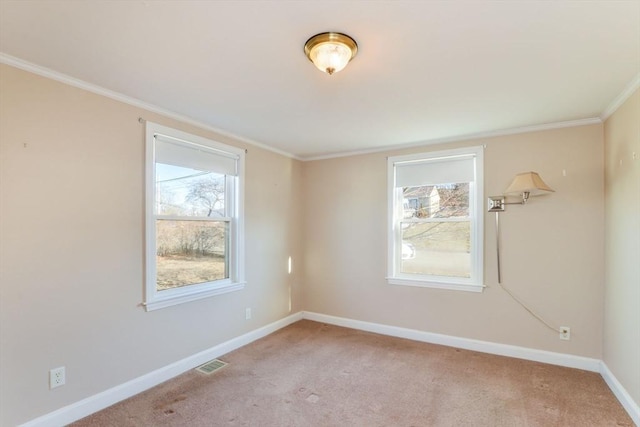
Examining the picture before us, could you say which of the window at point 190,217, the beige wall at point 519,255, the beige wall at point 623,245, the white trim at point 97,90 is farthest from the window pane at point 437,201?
the white trim at point 97,90

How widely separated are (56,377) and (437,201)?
3831 mm

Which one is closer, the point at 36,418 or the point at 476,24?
the point at 476,24

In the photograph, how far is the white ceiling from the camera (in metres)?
1.54

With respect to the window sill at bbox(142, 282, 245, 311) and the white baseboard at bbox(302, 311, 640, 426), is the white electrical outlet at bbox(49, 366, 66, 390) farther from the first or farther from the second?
the white baseboard at bbox(302, 311, 640, 426)

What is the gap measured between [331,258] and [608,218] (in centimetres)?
299

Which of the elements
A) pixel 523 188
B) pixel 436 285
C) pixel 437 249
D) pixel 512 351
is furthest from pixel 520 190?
pixel 512 351

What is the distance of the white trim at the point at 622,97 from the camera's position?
7.36ft

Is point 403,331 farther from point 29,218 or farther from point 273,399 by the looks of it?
point 29,218

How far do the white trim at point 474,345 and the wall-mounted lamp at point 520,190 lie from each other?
Answer: 729mm

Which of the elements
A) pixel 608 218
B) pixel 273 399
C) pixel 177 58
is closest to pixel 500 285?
pixel 608 218

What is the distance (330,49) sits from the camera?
69.3 inches

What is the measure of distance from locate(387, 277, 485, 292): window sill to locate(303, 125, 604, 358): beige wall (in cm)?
6

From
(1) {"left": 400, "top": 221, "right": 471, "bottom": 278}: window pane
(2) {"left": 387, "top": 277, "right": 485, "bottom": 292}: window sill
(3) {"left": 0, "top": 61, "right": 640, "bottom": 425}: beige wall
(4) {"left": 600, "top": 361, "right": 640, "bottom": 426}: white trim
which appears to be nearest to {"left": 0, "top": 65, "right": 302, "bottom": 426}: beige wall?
(3) {"left": 0, "top": 61, "right": 640, "bottom": 425}: beige wall

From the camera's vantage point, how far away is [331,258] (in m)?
4.48
